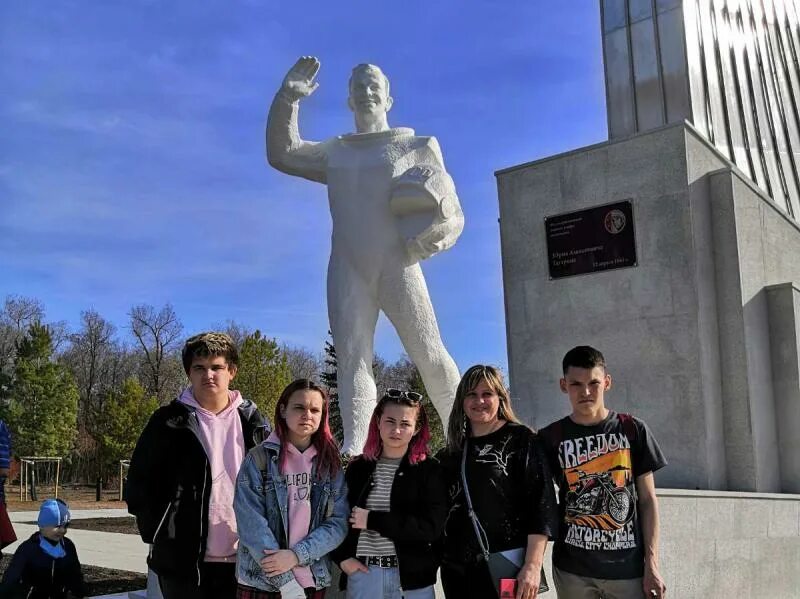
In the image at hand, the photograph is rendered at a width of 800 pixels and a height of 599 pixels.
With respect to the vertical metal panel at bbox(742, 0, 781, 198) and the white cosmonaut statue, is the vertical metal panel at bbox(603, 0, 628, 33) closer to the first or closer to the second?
the vertical metal panel at bbox(742, 0, 781, 198)

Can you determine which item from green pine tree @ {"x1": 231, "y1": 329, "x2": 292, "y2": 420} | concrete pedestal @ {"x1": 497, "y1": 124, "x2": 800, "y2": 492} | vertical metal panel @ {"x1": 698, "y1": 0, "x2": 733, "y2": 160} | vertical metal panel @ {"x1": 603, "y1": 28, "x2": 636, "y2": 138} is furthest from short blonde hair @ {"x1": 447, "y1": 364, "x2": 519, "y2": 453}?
green pine tree @ {"x1": 231, "y1": 329, "x2": 292, "y2": 420}

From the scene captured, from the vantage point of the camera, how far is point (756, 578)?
6168 millimetres

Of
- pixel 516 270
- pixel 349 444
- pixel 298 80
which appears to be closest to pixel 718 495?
pixel 349 444

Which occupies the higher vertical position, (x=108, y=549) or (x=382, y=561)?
(x=382, y=561)

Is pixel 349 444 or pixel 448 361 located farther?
pixel 448 361

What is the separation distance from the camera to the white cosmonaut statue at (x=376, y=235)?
5621 mm

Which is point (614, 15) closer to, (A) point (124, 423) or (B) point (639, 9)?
(B) point (639, 9)

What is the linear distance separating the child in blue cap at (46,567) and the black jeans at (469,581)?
2.13 metres

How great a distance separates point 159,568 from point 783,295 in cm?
704

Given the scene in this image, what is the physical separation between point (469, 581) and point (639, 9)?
11.7 m

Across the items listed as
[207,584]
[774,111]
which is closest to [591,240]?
[207,584]

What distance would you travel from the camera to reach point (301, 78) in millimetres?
5820

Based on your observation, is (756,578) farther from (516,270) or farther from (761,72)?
(761,72)

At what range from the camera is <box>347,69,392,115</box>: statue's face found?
594 cm
